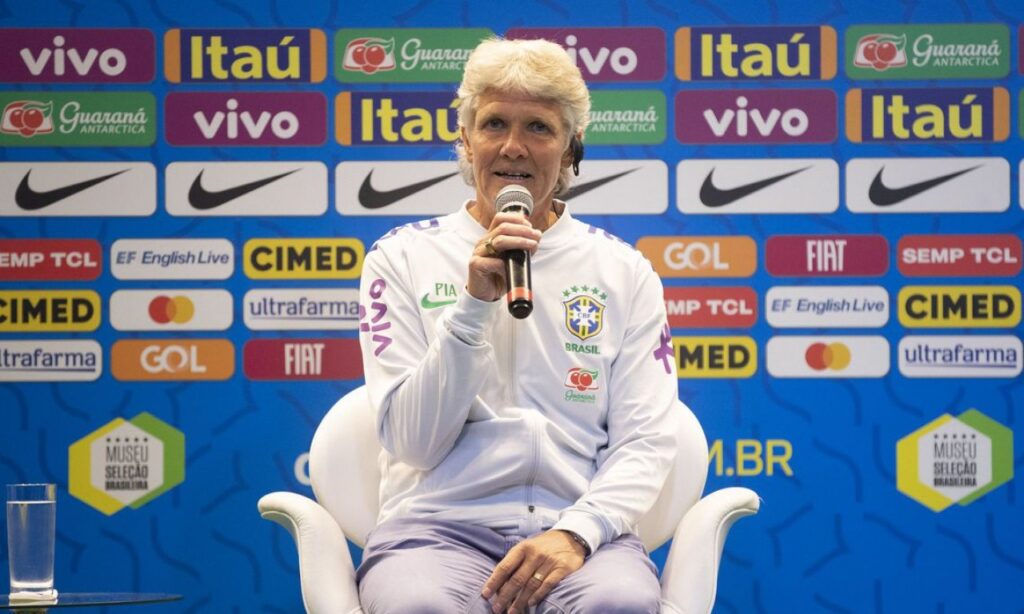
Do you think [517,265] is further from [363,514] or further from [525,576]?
[363,514]

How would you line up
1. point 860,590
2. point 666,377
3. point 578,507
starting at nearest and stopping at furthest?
point 578,507 < point 666,377 < point 860,590

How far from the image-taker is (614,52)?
393 cm

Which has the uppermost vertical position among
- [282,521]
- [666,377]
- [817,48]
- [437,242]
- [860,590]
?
[817,48]

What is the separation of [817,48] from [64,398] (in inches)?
97.8

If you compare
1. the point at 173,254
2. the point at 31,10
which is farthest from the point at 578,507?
the point at 31,10

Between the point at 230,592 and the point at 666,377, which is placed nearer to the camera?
the point at 666,377

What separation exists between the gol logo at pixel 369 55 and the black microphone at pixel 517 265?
4.87 ft

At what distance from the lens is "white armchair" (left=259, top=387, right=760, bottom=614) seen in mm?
2463

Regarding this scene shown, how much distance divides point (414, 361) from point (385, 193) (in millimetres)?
1478

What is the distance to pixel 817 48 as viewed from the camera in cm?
393

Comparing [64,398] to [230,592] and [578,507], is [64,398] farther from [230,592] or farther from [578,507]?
[578,507]

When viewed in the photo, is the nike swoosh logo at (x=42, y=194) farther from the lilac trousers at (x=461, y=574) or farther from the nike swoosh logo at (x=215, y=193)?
the lilac trousers at (x=461, y=574)

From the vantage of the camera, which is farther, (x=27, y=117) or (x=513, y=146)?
(x=27, y=117)

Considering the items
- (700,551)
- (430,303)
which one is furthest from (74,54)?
(700,551)
